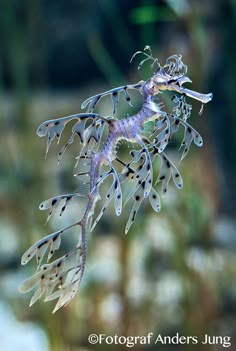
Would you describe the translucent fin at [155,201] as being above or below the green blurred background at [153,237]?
below

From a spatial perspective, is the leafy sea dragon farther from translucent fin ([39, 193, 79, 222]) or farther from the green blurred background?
the green blurred background

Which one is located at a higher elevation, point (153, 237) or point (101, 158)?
point (153, 237)

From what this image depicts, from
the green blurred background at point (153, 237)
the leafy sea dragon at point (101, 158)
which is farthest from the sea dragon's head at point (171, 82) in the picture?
the green blurred background at point (153, 237)

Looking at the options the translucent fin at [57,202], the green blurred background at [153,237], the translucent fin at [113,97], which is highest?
the green blurred background at [153,237]

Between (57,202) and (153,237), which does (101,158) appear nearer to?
(57,202)

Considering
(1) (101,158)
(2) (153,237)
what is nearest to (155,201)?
(1) (101,158)

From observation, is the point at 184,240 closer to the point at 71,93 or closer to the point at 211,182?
the point at 211,182

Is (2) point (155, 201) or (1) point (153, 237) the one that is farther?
(1) point (153, 237)

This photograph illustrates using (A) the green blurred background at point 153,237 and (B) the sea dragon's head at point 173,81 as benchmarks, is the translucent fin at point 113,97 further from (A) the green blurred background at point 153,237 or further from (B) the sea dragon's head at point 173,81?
(A) the green blurred background at point 153,237

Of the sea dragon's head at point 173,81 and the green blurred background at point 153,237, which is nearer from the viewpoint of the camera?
the sea dragon's head at point 173,81

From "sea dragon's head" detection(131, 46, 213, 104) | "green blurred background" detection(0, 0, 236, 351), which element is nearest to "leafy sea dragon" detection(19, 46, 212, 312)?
"sea dragon's head" detection(131, 46, 213, 104)

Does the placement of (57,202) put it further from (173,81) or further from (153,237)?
(153,237)

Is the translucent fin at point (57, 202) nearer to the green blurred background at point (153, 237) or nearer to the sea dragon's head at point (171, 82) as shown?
the sea dragon's head at point (171, 82)

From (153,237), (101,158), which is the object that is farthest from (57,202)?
(153,237)
